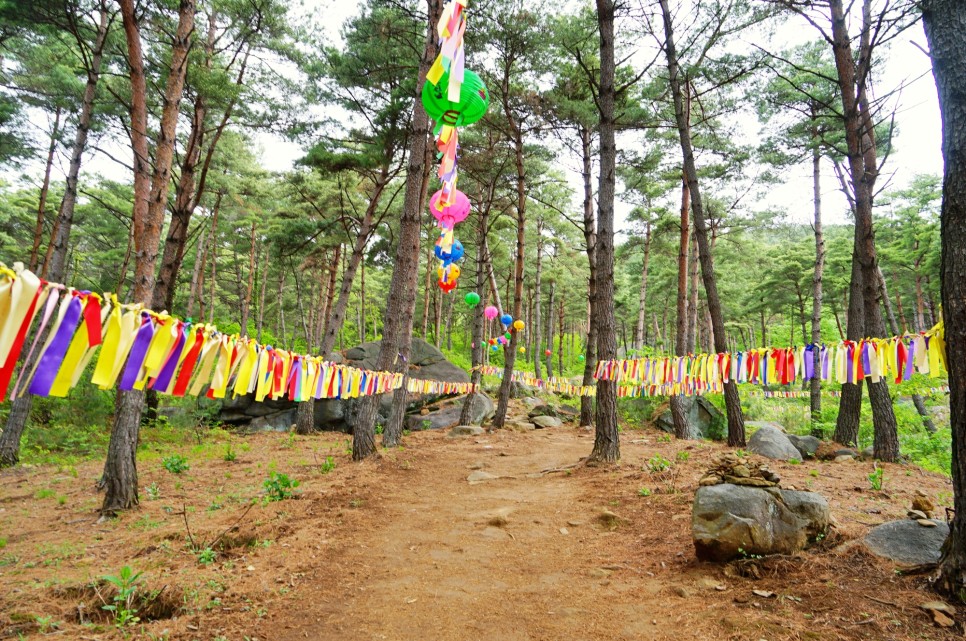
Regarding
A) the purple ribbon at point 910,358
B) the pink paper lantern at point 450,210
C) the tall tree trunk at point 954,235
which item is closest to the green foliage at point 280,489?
the pink paper lantern at point 450,210

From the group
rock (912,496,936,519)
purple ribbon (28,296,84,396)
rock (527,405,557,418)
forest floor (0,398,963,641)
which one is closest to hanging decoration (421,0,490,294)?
purple ribbon (28,296,84,396)

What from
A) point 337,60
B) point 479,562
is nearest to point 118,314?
point 479,562

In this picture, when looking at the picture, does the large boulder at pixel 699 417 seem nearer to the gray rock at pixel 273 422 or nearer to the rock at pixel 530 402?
the rock at pixel 530 402

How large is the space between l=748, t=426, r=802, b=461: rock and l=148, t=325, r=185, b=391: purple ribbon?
9.36m

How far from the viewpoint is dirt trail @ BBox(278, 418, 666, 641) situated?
9.77ft

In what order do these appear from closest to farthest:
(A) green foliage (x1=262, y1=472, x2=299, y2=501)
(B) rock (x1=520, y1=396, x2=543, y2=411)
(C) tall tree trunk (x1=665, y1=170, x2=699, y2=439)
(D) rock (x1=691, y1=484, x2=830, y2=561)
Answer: (D) rock (x1=691, y1=484, x2=830, y2=561)
(A) green foliage (x1=262, y1=472, x2=299, y2=501)
(C) tall tree trunk (x1=665, y1=170, x2=699, y2=439)
(B) rock (x1=520, y1=396, x2=543, y2=411)

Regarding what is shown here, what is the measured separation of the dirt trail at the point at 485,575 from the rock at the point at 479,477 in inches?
22.6

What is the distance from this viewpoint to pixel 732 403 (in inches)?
394

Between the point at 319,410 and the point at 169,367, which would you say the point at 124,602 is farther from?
the point at 319,410

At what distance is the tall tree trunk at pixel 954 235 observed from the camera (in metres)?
2.91

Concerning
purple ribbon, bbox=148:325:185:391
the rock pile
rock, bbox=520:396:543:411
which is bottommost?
rock, bbox=520:396:543:411

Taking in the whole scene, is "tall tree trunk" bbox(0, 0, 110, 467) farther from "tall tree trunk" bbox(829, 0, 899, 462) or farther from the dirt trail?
"tall tree trunk" bbox(829, 0, 899, 462)

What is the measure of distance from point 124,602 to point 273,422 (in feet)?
39.5

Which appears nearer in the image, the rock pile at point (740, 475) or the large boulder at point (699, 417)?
the rock pile at point (740, 475)
